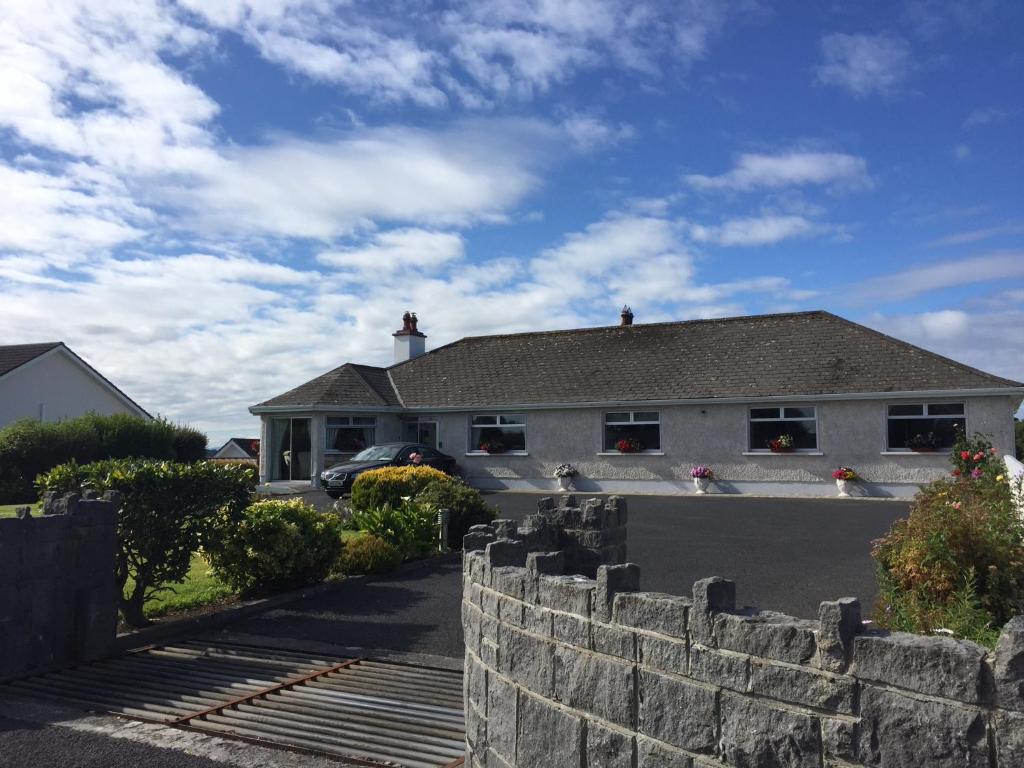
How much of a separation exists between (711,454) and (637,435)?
7.60ft

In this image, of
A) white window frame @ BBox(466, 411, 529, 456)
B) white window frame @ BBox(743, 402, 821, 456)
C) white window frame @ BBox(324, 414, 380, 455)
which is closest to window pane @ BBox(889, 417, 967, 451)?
white window frame @ BBox(743, 402, 821, 456)

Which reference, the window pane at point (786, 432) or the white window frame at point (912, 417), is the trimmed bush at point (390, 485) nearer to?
the window pane at point (786, 432)

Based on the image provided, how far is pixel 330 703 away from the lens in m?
7.05

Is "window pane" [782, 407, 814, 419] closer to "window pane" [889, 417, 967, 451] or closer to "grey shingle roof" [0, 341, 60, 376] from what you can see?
"window pane" [889, 417, 967, 451]

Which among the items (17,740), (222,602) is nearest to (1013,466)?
(222,602)

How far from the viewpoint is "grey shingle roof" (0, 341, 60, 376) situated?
31.0 meters

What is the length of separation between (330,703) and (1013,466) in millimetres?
11677

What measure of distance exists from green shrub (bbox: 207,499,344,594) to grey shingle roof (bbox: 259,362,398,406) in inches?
583

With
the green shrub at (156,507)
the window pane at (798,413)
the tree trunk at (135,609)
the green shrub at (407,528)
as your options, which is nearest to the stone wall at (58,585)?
the green shrub at (156,507)

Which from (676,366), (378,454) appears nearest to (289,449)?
(378,454)

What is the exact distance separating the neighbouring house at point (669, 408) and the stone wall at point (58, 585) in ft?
56.6

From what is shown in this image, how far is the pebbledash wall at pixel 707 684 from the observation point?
276 cm

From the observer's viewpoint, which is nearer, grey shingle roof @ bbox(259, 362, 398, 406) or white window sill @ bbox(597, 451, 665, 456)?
white window sill @ bbox(597, 451, 665, 456)

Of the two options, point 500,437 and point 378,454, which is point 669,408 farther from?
point 378,454
